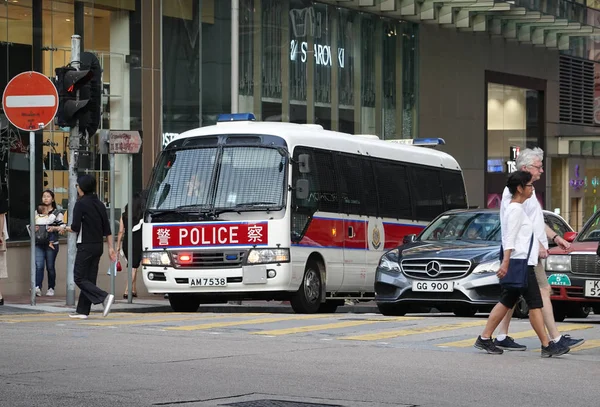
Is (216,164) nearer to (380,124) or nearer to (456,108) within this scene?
(380,124)

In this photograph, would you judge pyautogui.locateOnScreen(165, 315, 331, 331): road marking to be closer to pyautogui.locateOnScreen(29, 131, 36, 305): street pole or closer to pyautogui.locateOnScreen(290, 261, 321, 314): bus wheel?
pyautogui.locateOnScreen(290, 261, 321, 314): bus wheel

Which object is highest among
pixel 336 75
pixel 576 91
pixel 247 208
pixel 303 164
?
pixel 576 91

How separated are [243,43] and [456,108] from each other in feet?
33.1

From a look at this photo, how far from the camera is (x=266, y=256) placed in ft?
62.1

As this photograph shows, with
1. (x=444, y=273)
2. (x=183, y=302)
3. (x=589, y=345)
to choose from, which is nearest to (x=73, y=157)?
(x=183, y=302)

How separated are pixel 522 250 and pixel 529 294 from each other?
398 millimetres

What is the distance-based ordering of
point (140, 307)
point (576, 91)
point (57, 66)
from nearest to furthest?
point (140, 307) < point (57, 66) < point (576, 91)

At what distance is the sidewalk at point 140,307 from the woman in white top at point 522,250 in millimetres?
8039

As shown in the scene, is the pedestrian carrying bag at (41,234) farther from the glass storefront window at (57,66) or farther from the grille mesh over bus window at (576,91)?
the grille mesh over bus window at (576,91)

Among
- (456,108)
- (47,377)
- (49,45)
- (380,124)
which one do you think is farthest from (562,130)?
(47,377)

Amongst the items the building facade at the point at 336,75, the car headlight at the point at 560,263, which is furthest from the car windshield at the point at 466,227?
the building facade at the point at 336,75

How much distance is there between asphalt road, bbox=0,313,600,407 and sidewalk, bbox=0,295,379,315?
3209 mm

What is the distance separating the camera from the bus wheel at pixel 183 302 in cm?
2014

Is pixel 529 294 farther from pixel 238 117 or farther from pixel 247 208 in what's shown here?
pixel 238 117
